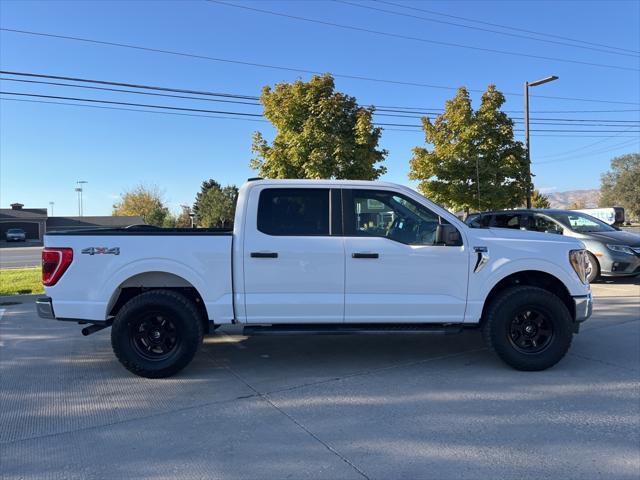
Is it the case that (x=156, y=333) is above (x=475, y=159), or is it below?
below

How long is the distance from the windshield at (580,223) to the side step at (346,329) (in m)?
7.21

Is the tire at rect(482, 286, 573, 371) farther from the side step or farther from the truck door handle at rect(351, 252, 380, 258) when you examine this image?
the truck door handle at rect(351, 252, 380, 258)

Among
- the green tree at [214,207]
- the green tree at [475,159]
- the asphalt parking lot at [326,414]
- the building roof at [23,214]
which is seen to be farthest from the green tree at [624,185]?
the building roof at [23,214]

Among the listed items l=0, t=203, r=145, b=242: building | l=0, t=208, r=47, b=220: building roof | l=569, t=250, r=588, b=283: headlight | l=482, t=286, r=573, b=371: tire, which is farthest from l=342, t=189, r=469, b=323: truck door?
l=0, t=208, r=47, b=220: building roof

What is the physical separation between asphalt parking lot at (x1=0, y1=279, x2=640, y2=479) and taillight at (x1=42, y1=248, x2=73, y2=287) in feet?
3.46

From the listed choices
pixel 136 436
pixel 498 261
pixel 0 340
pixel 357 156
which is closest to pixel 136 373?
pixel 136 436

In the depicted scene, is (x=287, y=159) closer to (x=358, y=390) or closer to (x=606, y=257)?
(x=606, y=257)

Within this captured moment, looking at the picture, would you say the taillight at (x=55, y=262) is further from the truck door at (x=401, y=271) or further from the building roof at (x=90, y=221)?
the building roof at (x=90, y=221)

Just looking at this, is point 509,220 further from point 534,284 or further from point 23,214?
point 23,214

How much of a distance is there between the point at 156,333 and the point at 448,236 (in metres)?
3.09

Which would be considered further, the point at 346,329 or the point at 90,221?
the point at 90,221

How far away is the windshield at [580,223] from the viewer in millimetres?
11016

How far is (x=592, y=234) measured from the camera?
1066 cm

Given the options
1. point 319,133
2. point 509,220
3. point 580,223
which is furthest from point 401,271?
point 319,133
